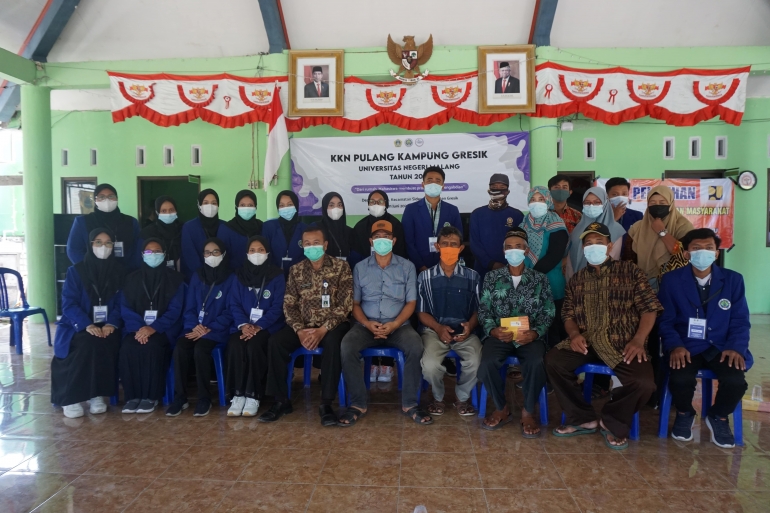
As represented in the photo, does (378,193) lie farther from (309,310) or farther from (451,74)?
(451,74)

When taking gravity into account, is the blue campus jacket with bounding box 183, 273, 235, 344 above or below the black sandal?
above

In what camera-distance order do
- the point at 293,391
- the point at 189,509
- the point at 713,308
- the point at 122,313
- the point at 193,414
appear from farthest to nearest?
the point at 293,391 → the point at 122,313 → the point at 193,414 → the point at 713,308 → the point at 189,509

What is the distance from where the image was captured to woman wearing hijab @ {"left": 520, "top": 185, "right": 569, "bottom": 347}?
3148 millimetres

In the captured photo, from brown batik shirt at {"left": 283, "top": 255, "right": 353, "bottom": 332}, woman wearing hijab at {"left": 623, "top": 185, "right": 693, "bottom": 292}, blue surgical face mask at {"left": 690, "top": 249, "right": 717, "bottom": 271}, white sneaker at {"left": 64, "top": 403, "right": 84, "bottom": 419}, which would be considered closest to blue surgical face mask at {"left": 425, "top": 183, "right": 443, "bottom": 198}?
brown batik shirt at {"left": 283, "top": 255, "right": 353, "bottom": 332}

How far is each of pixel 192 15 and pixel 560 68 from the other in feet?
13.1

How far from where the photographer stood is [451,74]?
5.20 meters

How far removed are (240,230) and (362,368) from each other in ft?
5.01

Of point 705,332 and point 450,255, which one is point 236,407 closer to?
point 450,255

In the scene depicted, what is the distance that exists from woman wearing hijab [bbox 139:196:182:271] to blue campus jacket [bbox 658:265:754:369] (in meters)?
3.36

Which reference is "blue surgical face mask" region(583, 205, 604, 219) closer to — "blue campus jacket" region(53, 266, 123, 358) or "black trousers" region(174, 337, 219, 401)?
"black trousers" region(174, 337, 219, 401)

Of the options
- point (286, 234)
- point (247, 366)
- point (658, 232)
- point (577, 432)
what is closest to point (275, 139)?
point (286, 234)

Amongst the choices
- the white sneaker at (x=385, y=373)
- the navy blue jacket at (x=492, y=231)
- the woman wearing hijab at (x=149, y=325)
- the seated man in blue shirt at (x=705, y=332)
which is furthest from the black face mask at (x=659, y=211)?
the woman wearing hijab at (x=149, y=325)

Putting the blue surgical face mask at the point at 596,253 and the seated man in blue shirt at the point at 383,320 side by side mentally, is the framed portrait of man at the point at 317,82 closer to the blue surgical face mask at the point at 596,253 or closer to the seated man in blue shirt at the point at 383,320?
the seated man in blue shirt at the point at 383,320

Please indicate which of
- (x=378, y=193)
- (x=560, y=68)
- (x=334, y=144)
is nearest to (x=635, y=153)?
(x=560, y=68)
